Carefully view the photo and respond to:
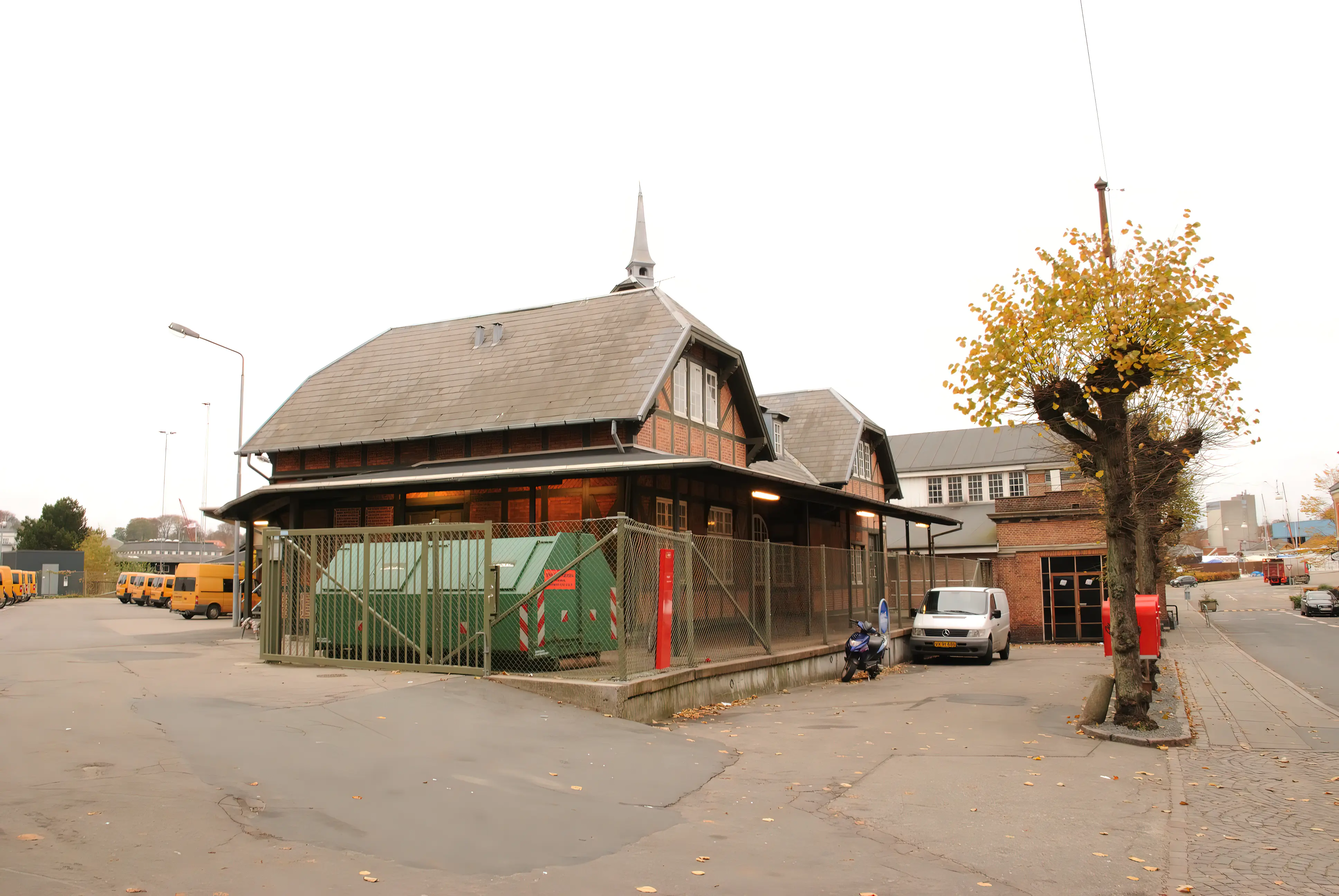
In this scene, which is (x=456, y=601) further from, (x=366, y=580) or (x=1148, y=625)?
(x=1148, y=625)

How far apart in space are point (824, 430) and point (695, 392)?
41.2 ft

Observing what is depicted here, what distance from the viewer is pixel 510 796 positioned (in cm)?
737

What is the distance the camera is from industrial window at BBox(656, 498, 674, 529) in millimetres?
21094

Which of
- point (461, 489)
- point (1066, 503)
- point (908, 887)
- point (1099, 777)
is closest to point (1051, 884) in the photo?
point (908, 887)

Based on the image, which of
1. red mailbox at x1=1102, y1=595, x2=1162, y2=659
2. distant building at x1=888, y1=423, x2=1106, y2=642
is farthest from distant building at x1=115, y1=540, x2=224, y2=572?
red mailbox at x1=1102, y1=595, x2=1162, y2=659

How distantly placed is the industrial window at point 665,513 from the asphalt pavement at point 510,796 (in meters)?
8.69

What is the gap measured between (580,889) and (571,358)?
18.9 m

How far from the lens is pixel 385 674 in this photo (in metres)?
12.0

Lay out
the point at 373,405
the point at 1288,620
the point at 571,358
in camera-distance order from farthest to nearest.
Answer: the point at 1288,620
the point at 373,405
the point at 571,358

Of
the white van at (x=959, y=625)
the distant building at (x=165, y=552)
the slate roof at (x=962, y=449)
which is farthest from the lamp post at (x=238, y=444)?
the distant building at (x=165, y=552)

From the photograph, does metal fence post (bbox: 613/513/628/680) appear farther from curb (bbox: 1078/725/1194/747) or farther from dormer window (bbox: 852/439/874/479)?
dormer window (bbox: 852/439/874/479)

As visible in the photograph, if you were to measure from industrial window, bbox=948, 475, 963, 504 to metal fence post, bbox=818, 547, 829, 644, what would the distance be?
3681 cm

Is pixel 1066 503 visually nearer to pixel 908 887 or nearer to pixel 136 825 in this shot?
pixel 908 887

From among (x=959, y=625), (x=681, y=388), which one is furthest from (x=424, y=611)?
(x=959, y=625)
